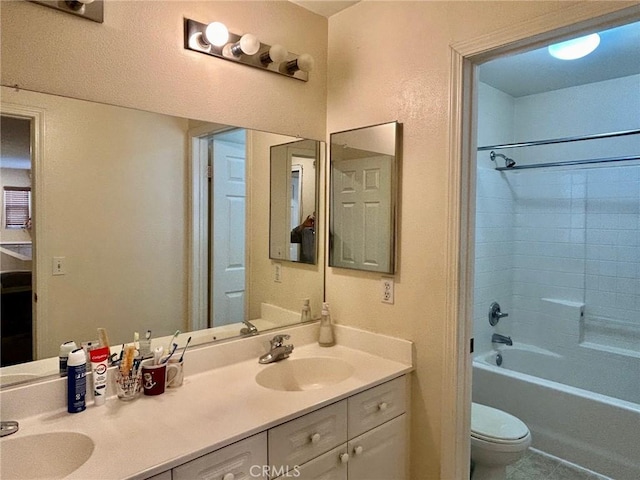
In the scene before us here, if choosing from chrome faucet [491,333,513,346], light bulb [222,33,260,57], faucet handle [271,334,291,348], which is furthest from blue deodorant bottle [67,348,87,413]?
chrome faucet [491,333,513,346]

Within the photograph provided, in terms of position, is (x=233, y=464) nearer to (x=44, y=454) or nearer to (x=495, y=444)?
(x=44, y=454)

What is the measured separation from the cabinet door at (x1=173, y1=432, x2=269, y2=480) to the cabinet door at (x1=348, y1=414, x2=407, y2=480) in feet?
1.28

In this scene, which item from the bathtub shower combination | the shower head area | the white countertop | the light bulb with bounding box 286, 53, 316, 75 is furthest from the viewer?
the shower head area

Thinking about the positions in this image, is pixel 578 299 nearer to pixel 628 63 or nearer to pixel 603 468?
pixel 603 468

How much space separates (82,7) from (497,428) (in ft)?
7.84

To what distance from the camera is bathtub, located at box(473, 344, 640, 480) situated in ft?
7.04

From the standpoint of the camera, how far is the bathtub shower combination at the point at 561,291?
2.44m

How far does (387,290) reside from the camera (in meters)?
1.79

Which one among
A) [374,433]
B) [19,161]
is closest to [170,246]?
[19,161]

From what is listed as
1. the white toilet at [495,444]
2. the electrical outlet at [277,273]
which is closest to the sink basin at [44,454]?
the electrical outlet at [277,273]

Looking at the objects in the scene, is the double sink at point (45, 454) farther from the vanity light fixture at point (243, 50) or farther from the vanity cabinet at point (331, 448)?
the vanity light fixture at point (243, 50)

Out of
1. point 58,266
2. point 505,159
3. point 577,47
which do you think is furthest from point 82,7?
point 505,159

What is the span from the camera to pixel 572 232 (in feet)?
9.45

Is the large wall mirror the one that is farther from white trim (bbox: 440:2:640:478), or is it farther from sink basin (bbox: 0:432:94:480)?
white trim (bbox: 440:2:640:478)
